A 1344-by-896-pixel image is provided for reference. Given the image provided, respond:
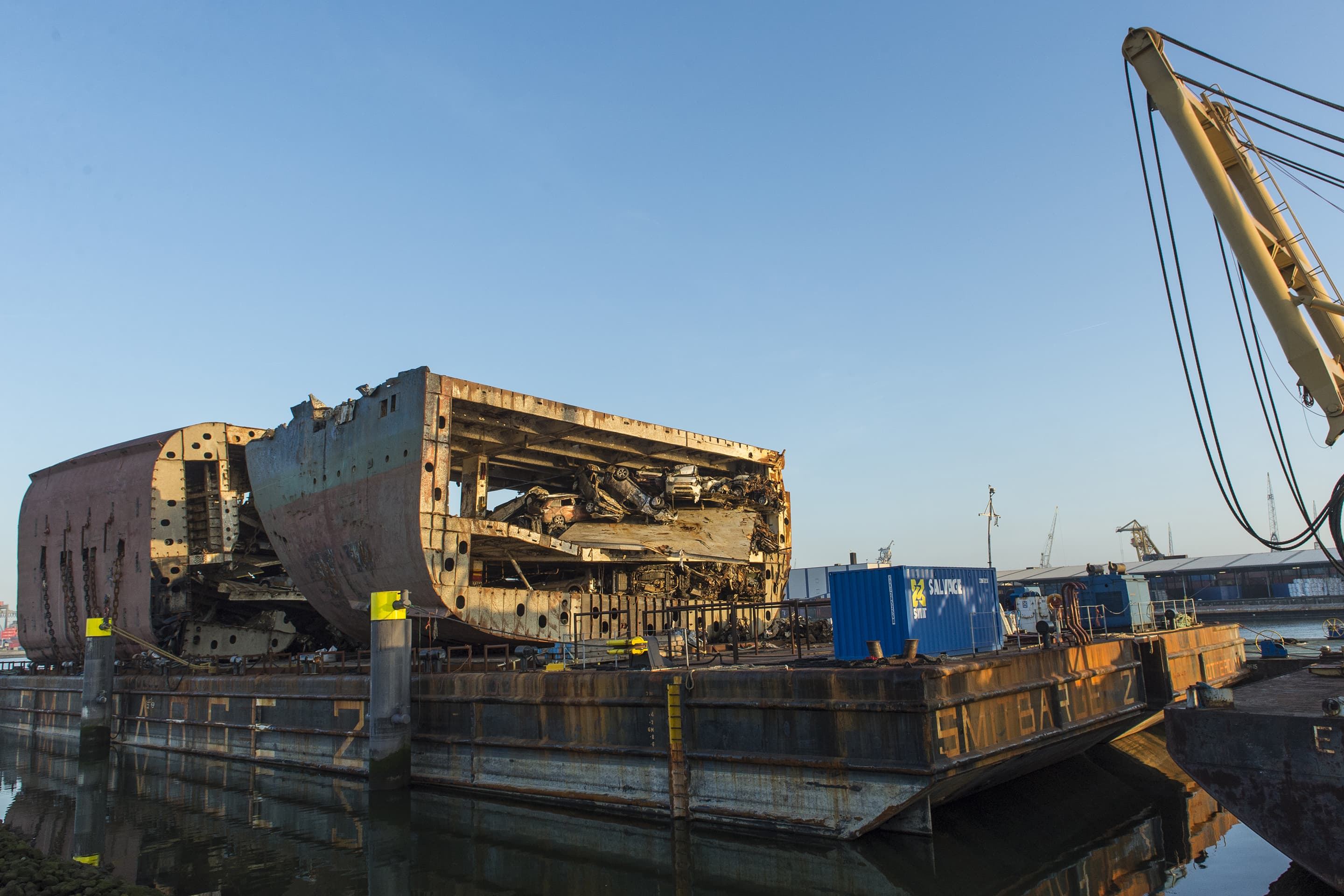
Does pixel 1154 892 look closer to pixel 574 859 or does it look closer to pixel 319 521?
pixel 574 859

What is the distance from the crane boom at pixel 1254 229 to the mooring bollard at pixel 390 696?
67.7 feet

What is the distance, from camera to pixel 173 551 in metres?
38.8

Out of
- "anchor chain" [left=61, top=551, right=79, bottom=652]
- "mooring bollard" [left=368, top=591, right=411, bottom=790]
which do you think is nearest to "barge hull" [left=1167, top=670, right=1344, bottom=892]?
"mooring bollard" [left=368, top=591, right=411, bottom=790]

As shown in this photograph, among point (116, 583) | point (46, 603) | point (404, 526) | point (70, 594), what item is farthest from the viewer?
point (46, 603)

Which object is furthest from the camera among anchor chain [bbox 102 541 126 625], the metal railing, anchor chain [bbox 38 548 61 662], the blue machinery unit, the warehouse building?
the warehouse building

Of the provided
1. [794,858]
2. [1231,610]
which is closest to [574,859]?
[794,858]

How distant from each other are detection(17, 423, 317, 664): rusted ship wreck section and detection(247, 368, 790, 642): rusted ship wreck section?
3.99 m

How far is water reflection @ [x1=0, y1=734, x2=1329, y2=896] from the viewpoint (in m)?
14.4

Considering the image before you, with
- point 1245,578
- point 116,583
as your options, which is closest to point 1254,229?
point 116,583

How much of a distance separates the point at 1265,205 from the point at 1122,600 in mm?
14315

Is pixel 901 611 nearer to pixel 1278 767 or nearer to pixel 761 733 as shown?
pixel 761 733

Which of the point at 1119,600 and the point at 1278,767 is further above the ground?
the point at 1119,600

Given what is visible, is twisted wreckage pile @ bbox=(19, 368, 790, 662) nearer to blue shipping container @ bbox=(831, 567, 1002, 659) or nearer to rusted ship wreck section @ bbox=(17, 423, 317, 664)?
rusted ship wreck section @ bbox=(17, 423, 317, 664)

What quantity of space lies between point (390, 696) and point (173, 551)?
2305 centimetres
